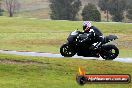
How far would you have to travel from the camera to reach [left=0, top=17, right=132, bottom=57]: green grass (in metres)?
36.6

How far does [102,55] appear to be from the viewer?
74.9 ft

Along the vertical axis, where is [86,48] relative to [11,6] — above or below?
above

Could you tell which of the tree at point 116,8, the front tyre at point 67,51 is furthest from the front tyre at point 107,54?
the tree at point 116,8

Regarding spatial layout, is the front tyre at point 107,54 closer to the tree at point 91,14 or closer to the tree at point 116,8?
the tree at point 91,14

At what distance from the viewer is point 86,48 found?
22688mm

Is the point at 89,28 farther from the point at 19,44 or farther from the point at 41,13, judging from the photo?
the point at 41,13

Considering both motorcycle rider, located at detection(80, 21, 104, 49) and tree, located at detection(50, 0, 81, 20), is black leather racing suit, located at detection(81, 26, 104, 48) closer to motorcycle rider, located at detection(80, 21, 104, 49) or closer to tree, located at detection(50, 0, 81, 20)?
motorcycle rider, located at detection(80, 21, 104, 49)

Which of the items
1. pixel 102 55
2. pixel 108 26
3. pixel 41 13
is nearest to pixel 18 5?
pixel 41 13

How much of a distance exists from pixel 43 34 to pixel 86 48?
25856 mm

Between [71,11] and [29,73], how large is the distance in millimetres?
95638

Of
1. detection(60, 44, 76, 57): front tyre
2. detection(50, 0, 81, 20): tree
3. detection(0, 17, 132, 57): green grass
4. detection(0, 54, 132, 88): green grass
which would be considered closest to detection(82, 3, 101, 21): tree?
detection(50, 0, 81, 20): tree

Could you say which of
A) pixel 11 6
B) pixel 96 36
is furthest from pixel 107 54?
pixel 11 6

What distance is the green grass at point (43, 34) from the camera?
36.6 metres

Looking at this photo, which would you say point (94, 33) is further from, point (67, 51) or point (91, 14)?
point (91, 14)
